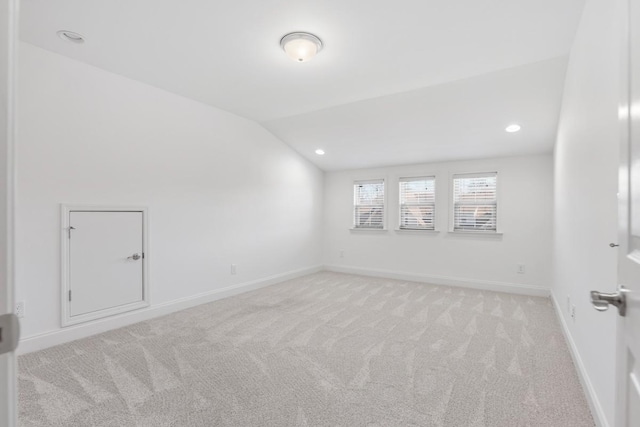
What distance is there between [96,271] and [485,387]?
135 inches

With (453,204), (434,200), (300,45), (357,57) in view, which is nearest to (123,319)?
(300,45)

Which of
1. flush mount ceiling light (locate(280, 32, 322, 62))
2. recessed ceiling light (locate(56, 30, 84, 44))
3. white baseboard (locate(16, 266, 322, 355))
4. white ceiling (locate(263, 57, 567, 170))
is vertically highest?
recessed ceiling light (locate(56, 30, 84, 44))

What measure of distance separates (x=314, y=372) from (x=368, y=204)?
13.1ft

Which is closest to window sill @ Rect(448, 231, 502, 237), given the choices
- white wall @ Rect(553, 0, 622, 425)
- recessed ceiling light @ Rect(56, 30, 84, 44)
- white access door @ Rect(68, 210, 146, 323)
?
white wall @ Rect(553, 0, 622, 425)

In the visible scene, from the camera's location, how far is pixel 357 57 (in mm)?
2760

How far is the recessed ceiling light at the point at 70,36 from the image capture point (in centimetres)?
241

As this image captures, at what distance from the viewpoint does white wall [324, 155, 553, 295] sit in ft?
14.4

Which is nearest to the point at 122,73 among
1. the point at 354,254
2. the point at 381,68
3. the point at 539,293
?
the point at 381,68

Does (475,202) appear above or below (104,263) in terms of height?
above

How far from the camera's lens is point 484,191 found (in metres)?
4.83

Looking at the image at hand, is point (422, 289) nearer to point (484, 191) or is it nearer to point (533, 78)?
point (484, 191)

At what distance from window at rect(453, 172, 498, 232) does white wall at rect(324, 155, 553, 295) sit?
107mm

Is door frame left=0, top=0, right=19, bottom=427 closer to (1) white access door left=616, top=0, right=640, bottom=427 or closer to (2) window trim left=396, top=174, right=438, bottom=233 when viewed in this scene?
(1) white access door left=616, top=0, right=640, bottom=427

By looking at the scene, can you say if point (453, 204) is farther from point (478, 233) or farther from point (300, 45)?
point (300, 45)
